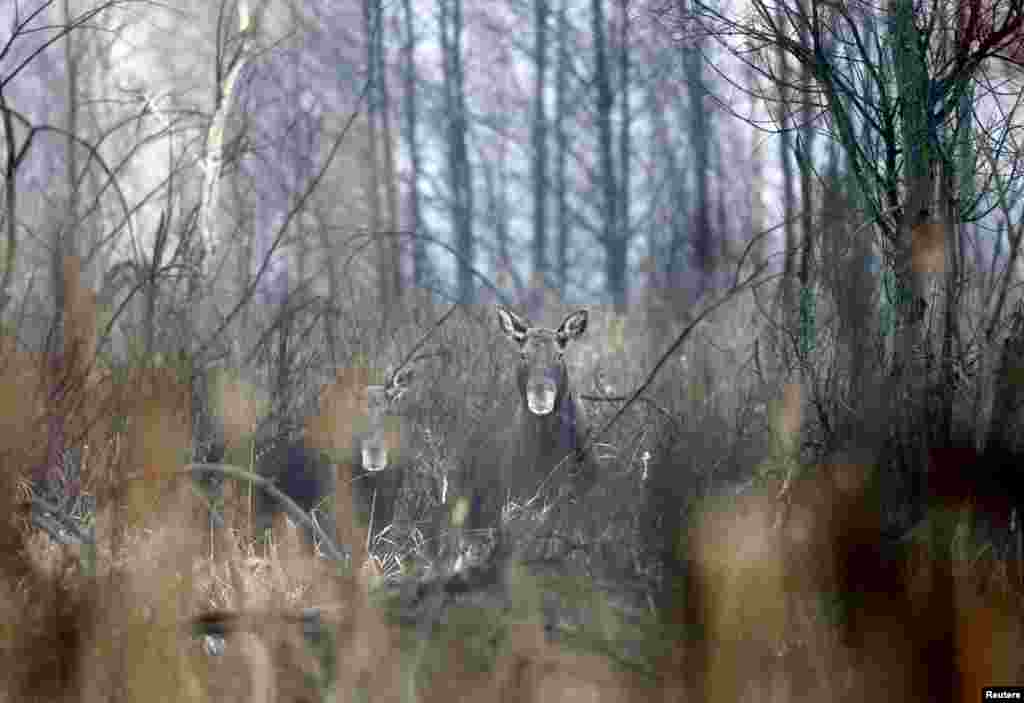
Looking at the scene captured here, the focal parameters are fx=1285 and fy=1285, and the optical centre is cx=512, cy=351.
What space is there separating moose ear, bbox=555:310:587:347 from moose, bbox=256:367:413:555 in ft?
3.14

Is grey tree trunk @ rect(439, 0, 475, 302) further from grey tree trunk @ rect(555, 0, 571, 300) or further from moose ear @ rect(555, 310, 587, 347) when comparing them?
moose ear @ rect(555, 310, 587, 347)

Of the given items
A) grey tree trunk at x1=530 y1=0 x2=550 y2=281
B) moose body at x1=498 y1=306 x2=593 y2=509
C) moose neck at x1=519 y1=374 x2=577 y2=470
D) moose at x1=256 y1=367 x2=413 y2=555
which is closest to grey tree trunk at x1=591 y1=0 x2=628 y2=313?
grey tree trunk at x1=530 y1=0 x2=550 y2=281

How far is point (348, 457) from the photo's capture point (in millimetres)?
6309

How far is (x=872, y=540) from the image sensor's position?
4.54 m

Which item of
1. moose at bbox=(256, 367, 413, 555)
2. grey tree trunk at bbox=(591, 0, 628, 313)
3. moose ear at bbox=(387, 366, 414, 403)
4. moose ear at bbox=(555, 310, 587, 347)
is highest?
grey tree trunk at bbox=(591, 0, 628, 313)

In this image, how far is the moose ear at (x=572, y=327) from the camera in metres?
7.38

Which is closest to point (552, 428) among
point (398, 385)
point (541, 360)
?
point (541, 360)

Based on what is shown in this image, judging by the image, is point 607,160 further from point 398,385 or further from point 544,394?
point 398,385

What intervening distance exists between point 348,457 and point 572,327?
5.77 ft

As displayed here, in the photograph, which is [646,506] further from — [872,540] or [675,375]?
[675,375]

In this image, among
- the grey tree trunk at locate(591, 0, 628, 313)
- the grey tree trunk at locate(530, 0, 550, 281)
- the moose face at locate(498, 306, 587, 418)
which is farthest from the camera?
the grey tree trunk at locate(530, 0, 550, 281)

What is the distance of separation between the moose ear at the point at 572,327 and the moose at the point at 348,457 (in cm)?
96

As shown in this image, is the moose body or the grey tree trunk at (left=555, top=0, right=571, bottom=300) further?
the grey tree trunk at (left=555, top=0, right=571, bottom=300)

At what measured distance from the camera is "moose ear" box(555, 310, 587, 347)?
738 centimetres
